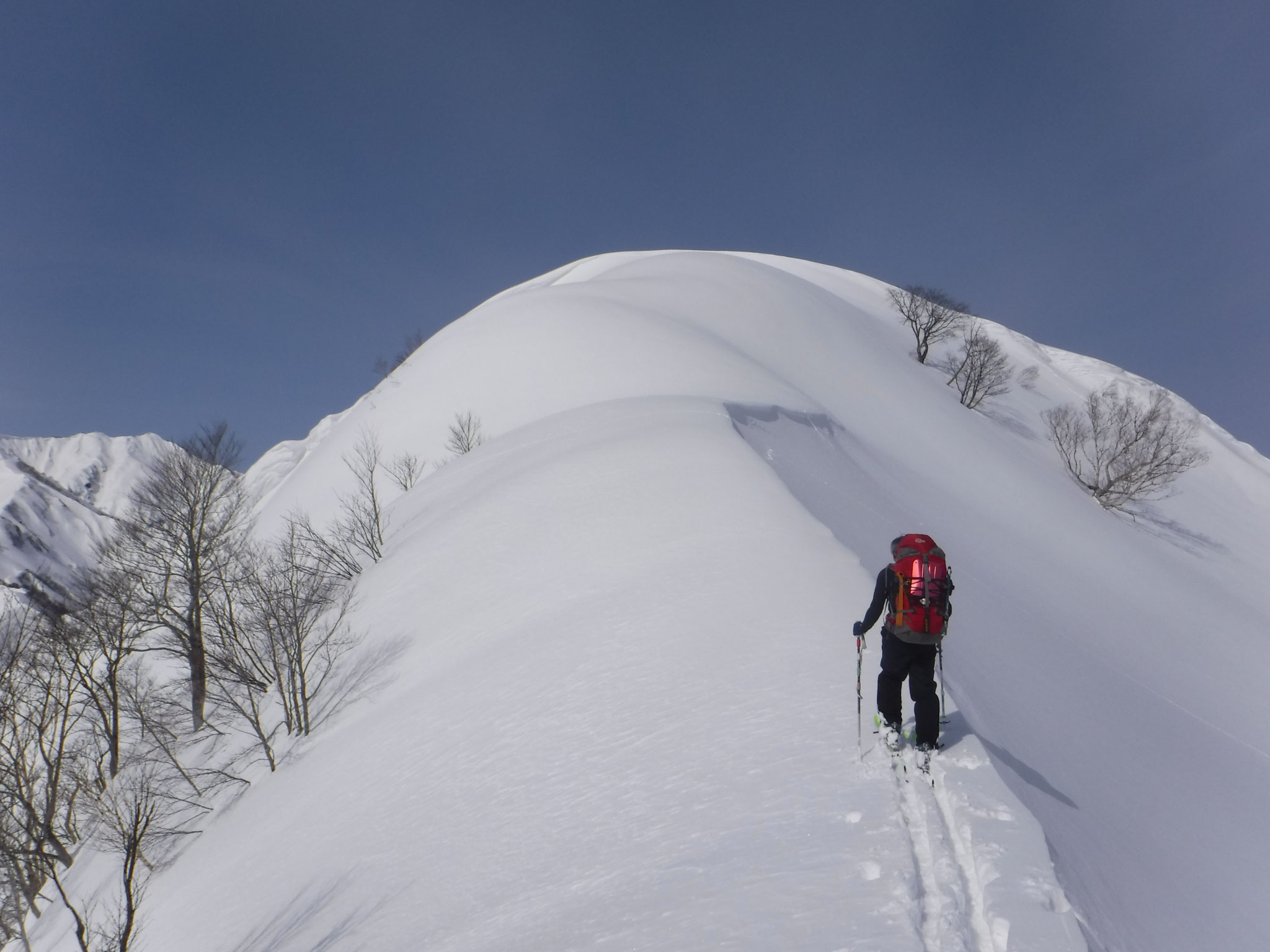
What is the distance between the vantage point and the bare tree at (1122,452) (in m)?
25.8

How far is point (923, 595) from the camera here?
4.32m

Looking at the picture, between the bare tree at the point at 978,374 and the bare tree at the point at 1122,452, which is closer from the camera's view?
the bare tree at the point at 1122,452

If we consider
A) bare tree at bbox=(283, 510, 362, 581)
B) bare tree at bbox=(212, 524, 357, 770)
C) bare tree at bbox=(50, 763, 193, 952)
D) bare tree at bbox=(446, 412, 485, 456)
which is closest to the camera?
bare tree at bbox=(50, 763, 193, 952)

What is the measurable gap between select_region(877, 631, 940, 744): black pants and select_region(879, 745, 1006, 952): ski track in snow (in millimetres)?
267

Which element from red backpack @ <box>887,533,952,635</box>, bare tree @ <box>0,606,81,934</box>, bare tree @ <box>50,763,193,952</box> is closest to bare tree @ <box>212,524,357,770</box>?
bare tree @ <box>50,763,193,952</box>

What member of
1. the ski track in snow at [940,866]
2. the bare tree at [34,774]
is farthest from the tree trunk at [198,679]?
the ski track in snow at [940,866]

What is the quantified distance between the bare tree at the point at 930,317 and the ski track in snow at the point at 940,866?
38293 millimetres

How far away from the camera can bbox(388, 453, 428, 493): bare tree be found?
21.7m

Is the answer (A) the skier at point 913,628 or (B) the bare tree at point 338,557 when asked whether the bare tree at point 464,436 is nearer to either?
(B) the bare tree at point 338,557

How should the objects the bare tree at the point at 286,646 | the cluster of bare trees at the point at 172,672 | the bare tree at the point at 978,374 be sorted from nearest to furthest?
the bare tree at the point at 286,646 < the cluster of bare trees at the point at 172,672 < the bare tree at the point at 978,374

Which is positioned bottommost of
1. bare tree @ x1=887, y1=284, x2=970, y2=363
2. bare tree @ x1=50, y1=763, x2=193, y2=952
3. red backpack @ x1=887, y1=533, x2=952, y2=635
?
red backpack @ x1=887, y1=533, x2=952, y2=635

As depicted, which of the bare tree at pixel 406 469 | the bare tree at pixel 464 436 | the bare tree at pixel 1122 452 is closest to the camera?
the bare tree at pixel 464 436

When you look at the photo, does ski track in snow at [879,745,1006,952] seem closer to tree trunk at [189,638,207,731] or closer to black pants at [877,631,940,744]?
black pants at [877,631,940,744]

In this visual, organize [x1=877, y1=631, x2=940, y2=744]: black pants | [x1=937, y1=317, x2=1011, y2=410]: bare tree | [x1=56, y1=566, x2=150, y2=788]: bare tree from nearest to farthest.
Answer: [x1=877, y1=631, x2=940, y2=744]: black pants → [x1=56, y1=566, x2=150, y2=788]: bare tree → [x1=937, y1=317, x2=1011, y2=410]: bare tree
